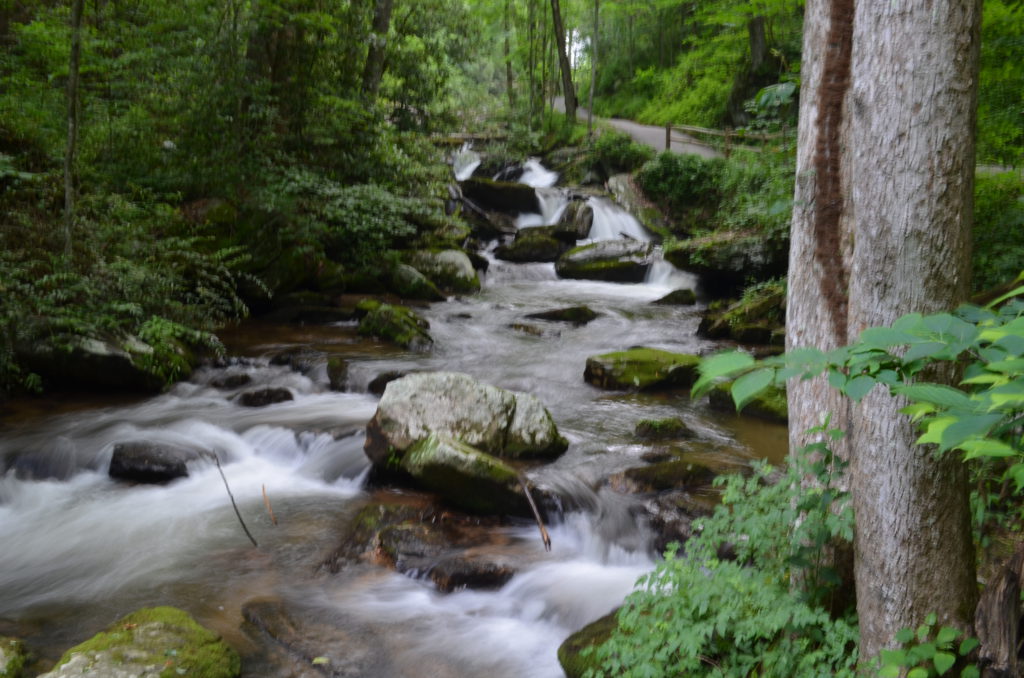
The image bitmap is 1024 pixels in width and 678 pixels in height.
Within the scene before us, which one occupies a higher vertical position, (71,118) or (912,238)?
(71,118)

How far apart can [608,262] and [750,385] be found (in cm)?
1455

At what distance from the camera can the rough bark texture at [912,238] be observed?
7.80ft

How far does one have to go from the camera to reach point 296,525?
19.4 feet

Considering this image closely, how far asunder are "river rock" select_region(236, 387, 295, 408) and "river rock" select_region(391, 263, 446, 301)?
5.61m

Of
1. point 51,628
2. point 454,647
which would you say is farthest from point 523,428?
point 51,628

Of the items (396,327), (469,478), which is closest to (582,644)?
(469,478)

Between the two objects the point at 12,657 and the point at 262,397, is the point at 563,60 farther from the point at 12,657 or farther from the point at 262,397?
the point at 12,657

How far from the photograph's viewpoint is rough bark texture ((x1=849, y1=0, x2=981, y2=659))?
7.80ft

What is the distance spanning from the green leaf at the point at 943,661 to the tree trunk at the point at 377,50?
13.8m

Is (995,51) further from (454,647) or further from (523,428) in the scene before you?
(454,647)

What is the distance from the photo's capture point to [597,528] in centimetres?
564

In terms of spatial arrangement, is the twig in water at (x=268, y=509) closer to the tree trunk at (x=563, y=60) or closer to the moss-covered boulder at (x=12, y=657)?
the moss-covered boulder at (x=12, y=657)

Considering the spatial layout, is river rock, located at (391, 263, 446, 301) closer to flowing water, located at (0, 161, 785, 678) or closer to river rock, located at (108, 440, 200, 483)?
flowing water, located at (0, 161, 785, 678)

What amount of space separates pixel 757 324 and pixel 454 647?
781 centimetres
